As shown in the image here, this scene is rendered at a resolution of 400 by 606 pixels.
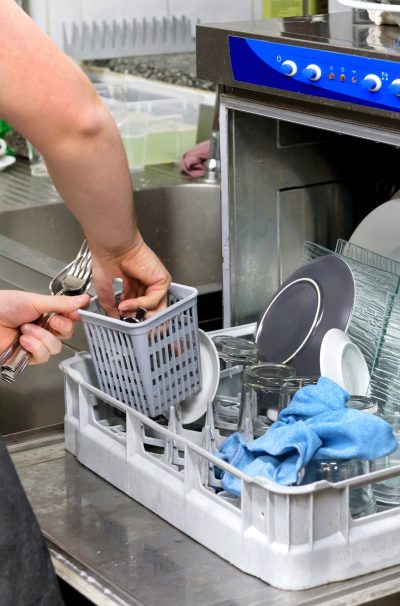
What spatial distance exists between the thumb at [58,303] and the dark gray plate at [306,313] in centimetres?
32

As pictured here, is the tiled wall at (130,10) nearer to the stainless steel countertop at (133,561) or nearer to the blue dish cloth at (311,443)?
the stainless steel countertop at (133,561)

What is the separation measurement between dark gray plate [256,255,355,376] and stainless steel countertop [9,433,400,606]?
326 mm

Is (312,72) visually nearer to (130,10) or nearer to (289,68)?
(289,68)

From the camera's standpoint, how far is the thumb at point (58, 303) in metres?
1.42

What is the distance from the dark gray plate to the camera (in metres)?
1.59

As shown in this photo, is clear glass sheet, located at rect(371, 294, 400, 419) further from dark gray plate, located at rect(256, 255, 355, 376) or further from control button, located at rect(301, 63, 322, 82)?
control button, located at rect(301, 63, 322, 82)

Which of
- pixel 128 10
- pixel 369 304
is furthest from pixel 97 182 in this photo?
pixel 128 10

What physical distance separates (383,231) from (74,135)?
27.2 inches

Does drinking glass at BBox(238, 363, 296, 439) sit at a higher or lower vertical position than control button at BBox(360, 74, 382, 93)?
lower

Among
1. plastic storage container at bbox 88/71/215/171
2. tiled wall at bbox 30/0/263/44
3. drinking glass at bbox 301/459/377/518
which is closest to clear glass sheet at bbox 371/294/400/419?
drinking glass at bbox 301/459/377/518

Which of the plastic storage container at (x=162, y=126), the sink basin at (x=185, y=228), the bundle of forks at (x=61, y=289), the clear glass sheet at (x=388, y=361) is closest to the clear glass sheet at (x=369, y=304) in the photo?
the clear glass sheet at (x=388, y=361)

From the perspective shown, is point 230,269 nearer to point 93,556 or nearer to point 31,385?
point 31,385

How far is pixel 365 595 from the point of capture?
1.20 meters

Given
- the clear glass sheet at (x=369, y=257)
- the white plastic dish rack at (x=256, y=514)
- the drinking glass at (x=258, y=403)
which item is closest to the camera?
Result: the white plastic dish rack at (x=256, y=514)
